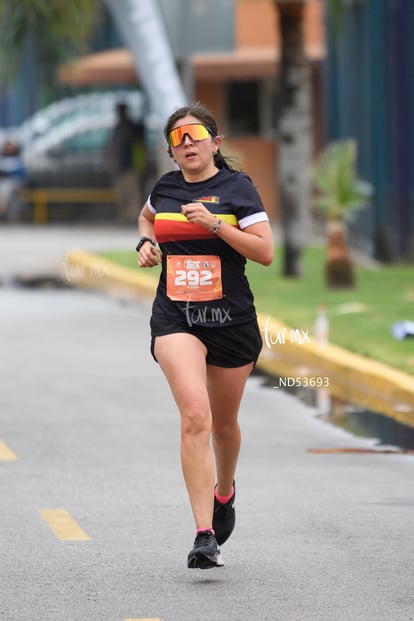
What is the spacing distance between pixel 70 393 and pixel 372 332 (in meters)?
2.93

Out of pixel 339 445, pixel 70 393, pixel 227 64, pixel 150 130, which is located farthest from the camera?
pixel 150 130

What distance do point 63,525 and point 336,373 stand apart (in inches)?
207

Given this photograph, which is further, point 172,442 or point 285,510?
point 172,442

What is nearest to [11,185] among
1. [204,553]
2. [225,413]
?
[225,413]

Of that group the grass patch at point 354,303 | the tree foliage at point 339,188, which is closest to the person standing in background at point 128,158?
the grass patch at point 354,303

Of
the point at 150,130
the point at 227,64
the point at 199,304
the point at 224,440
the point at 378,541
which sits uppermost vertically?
the point at 199,304

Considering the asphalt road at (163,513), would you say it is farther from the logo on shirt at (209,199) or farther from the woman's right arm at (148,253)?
the logo on shirt at (209,199)

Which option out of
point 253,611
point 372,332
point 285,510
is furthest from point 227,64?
point 253,611

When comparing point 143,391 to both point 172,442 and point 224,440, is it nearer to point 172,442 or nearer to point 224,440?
point 172,442

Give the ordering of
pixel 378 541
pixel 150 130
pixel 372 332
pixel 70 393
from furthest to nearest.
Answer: pixel 150 130, pixel 372 332, pixel 70 393, pixel 378 541

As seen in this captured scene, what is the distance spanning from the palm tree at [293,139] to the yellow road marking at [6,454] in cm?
1042

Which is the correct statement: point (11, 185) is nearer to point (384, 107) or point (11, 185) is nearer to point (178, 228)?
point (384, 107)

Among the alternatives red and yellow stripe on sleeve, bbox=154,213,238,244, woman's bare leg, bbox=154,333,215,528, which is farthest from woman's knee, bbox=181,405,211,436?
red and yellow stripe on sleeve, bbox=154,213,238,244

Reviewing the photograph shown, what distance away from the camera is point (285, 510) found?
28.2 feet
